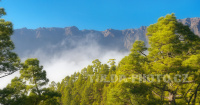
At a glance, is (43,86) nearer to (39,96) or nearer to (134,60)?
(39,96)

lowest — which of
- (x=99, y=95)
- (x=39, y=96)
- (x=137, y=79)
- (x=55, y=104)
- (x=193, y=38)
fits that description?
(x=99, y=95)

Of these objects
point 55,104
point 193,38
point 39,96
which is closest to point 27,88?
point 39,96

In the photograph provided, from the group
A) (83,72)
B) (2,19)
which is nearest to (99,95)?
(83,72)

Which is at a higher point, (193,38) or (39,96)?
(193,38)

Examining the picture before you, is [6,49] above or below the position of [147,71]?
above

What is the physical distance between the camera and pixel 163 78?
8.05 m

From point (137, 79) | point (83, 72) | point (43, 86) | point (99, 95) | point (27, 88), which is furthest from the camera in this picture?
point (83, 72)

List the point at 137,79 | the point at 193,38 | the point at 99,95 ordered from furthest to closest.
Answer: the point at 99,95 → the point at 193,38 → the point at 137,79

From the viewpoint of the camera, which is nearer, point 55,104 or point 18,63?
point 18,63

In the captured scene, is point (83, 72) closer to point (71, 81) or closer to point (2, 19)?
point (71, 81)

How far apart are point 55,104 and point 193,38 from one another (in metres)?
13.5

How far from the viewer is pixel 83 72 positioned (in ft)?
171

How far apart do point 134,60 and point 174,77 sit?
2700 millimetres

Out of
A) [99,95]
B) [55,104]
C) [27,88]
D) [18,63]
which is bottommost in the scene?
[99,95]
